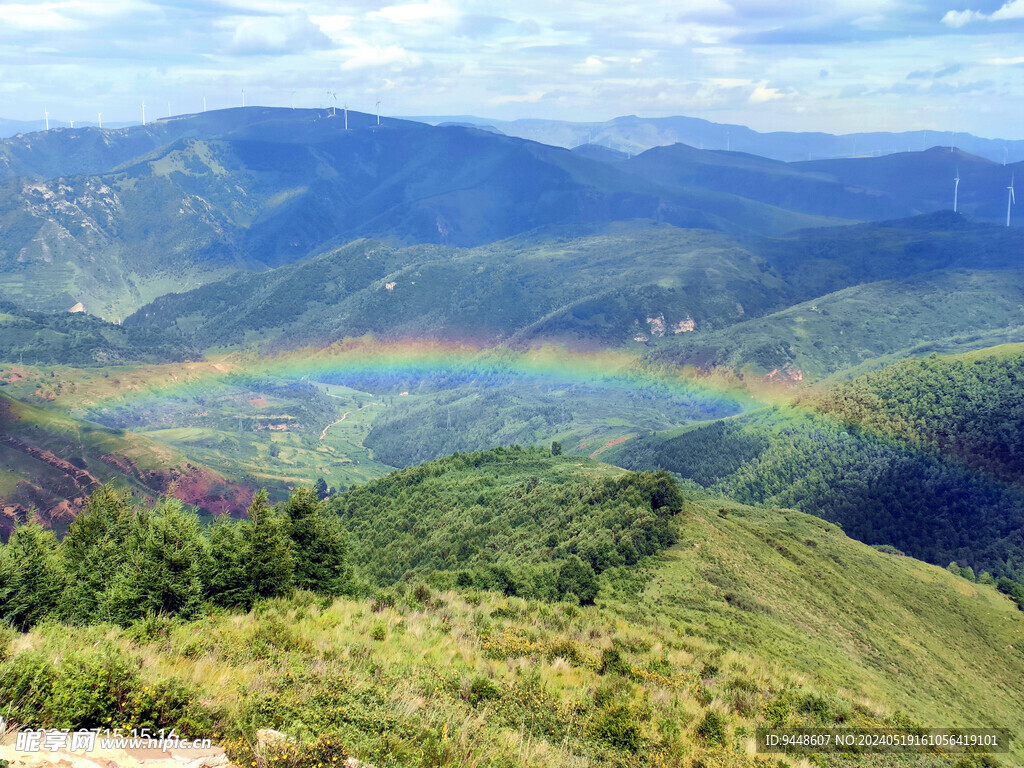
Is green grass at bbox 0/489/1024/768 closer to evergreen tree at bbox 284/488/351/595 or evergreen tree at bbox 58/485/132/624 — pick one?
evergreen tree at bbox 284/488/351/595

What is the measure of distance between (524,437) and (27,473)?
381 ft

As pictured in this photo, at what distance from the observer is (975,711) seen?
41.3 meters

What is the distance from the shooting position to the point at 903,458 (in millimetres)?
115375

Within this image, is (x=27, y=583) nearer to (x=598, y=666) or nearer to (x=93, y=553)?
(x=93, y=553)

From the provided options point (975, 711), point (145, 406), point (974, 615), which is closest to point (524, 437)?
point (145, 406)

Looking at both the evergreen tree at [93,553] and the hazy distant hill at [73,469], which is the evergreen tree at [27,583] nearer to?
the evergreen tree at [93,553]

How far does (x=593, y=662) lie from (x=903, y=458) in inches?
4238

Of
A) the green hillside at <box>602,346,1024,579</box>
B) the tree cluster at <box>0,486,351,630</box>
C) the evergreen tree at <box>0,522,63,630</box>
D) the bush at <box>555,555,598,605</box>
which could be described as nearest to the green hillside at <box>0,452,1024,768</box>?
the evergreen tree at <box>0,522,63,630</box>

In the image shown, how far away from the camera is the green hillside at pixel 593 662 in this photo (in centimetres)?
1520

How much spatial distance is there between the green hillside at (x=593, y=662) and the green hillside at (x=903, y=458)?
146 feet

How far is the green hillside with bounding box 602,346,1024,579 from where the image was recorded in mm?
103688

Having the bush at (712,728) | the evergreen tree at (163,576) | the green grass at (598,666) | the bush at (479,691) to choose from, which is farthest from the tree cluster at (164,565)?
the bush at (712,728)

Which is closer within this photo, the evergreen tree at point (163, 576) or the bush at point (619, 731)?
the bush at point (619, 731)

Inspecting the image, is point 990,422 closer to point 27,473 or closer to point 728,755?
point 728,755
